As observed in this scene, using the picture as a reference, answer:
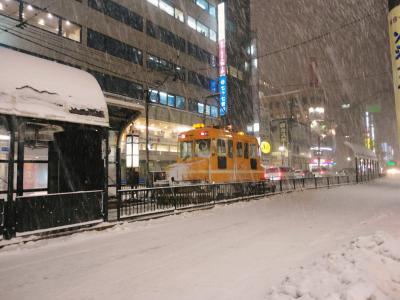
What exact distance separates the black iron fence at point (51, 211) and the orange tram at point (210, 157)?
7059 millimetres

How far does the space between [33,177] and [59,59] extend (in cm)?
1781

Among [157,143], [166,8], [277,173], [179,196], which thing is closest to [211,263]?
[179,196]

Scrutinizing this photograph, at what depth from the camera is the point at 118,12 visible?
3216 centimetres

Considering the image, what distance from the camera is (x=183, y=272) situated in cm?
598

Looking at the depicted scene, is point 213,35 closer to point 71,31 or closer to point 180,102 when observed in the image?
point 180,102

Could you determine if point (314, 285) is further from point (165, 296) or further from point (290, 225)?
point (290, 225)

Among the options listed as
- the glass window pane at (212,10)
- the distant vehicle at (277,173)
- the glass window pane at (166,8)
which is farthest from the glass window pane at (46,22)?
the glass window pane at (212,10)

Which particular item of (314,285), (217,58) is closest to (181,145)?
(314,285)

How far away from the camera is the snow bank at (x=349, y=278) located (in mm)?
4441

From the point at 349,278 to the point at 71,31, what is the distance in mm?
28440

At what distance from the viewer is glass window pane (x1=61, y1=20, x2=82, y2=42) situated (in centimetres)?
2657

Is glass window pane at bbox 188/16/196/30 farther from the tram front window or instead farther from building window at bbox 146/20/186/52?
the tram front window

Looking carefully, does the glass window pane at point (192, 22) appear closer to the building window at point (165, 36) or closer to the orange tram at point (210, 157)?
the building window at point (165, 36)

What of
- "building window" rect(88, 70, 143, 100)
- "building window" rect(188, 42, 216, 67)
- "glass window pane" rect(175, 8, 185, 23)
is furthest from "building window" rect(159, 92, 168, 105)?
"glass window pane" rect(175, 8, 185, 23)
